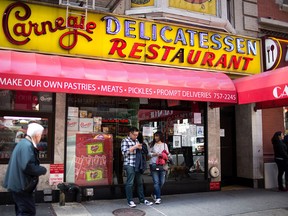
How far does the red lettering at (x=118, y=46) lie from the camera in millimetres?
8016

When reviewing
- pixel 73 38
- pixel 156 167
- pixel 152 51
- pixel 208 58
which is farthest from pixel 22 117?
pixel 208 58

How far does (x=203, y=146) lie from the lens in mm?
9469

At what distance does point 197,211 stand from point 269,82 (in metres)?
3.39

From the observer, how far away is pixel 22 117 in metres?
7.37

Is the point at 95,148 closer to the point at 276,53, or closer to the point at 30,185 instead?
the point at 30,185

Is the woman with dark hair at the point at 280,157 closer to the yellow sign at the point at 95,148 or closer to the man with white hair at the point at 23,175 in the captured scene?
the yellow sign at the point at 95,148

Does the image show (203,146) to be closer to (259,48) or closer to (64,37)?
(259,48)

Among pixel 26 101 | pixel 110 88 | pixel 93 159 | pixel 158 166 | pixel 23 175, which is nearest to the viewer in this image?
pixel 23 175

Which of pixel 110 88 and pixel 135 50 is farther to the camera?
pixel 135 50

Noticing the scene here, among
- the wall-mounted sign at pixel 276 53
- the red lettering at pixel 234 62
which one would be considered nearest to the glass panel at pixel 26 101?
the red lettering at pixel 234 62

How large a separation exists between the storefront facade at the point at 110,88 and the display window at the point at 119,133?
0.02 m

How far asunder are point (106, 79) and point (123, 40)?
5.04ft

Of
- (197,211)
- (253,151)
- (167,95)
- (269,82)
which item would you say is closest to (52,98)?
(167,95)

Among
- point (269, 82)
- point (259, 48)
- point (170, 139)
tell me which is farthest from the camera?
point (259, 48)
